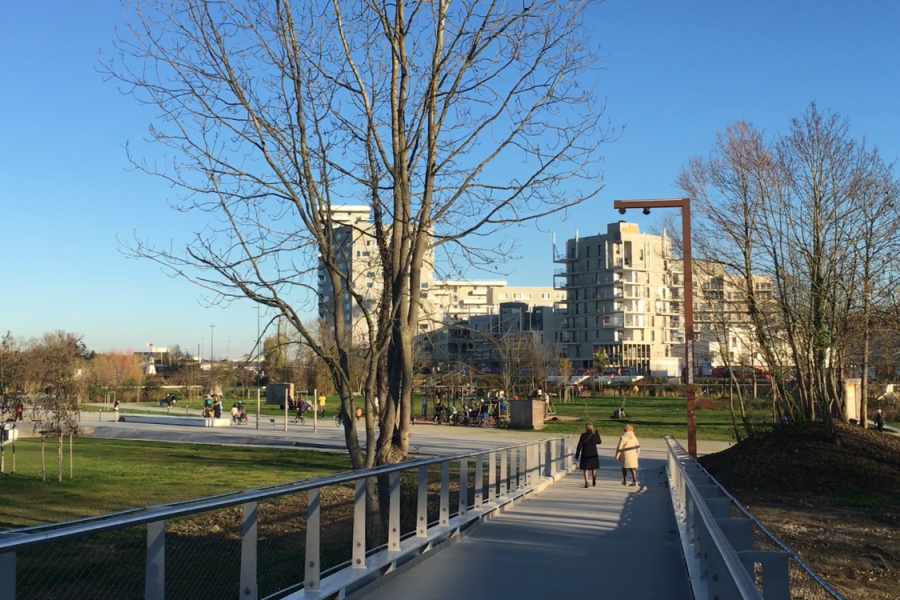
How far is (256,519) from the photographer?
21.0 ft

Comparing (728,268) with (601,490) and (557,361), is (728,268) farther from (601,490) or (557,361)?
(557,361)

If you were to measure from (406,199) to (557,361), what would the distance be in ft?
293

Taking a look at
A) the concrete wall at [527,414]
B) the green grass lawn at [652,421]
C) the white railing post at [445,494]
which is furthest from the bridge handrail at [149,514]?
the concrete wall at [527,414]

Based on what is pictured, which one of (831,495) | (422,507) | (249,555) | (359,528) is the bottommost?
(831,495)

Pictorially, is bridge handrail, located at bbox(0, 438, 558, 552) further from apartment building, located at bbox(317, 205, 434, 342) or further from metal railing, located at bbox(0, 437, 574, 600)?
apartment building, located at bbox(317, 205, 434, 342)

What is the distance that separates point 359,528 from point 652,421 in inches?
1783

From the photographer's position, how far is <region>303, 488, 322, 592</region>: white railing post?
7.11 m

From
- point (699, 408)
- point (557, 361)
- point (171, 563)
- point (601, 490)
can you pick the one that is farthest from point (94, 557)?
point (557, 361)

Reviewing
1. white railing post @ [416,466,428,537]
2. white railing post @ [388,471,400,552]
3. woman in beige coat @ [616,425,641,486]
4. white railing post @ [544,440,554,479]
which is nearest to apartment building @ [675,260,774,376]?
woman in beige coat @ [616,425,641,486]

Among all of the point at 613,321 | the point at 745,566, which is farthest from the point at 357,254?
the point at 613,321

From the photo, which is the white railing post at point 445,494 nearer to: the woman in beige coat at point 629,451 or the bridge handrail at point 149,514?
the bridge handrail at point 149,514

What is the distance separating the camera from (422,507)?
1021 cm

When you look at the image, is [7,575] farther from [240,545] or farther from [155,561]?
[240,545]

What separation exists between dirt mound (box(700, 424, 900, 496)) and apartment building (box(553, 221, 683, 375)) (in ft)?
334
